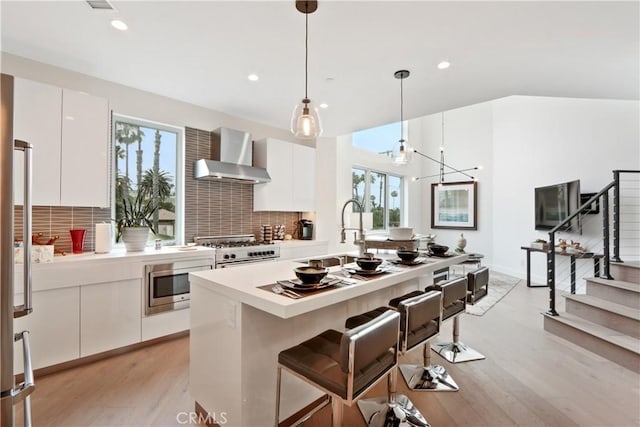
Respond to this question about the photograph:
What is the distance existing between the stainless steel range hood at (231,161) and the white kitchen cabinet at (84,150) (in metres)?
1.02

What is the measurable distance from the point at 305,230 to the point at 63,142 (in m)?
3.19

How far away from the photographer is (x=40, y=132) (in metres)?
2.44

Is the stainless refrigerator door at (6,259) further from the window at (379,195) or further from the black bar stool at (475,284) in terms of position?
the window at (379,195)

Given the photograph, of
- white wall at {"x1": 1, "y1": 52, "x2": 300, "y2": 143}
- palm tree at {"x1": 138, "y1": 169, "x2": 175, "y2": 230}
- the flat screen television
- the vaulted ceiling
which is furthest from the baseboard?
the flat screen television

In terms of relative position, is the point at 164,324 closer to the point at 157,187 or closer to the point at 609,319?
the point at 157,187

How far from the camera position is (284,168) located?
4.42m

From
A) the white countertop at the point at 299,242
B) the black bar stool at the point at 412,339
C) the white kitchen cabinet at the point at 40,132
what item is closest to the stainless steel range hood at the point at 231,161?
the white countertop at the point at 299,242

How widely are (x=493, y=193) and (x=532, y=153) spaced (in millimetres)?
1240

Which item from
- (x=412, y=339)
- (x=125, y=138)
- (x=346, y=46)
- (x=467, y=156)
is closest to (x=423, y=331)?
(x=412, y=339)

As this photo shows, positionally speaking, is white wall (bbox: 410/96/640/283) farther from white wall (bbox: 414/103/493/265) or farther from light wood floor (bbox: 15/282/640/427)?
light wood floor (bbox: 15/282/640/427)

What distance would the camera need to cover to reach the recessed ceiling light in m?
2.10

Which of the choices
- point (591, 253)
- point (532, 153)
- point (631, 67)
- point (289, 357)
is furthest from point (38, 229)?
point (532, 153)

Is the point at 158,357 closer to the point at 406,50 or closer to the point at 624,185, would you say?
the point at 406,50

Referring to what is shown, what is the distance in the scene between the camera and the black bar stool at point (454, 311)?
213cm
